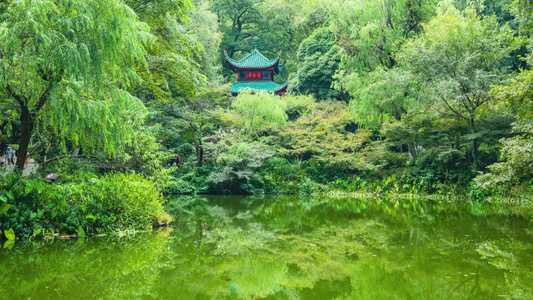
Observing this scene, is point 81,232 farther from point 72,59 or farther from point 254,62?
point 254,62

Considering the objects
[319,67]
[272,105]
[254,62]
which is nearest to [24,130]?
[272,105]

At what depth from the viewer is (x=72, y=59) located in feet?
15.7

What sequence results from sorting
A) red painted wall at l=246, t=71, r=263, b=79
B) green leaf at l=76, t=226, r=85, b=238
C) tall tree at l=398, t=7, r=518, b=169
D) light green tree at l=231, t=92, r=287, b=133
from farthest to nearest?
red painted wall at l=246, t=71, r=263, b=79
light green tree at l=231, t=92, r=287, b=133
tall tree at l=398, t=7, r=518, b=169
green leaf at l=76, t=226, r=85, b=238

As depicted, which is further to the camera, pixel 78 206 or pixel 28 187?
pixel 78 206

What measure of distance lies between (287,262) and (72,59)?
3.57m

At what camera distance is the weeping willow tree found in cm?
468

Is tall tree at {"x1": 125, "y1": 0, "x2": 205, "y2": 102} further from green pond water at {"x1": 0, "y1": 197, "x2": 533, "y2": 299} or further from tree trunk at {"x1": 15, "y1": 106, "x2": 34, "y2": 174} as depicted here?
green pond water at {"x1": 0, "y1": 197, "x2": 533, "y2": 299}

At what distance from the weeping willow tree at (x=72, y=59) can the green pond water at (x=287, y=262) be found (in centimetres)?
170

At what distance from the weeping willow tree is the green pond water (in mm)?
1697

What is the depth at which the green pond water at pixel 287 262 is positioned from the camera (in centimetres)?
358

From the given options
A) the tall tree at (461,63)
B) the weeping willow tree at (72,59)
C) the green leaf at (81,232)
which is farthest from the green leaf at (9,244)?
the tall tree at (461,63)

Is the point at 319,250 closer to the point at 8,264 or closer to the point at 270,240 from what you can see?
the point at 270,240

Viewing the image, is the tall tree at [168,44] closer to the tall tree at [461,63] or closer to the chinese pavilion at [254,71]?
the tall tree at [461,63]

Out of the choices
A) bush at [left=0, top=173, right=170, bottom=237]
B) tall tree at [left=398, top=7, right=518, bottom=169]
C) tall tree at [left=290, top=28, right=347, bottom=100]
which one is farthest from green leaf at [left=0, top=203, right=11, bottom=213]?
tall tree at [left=290, top=28, right=347, bottom=100]
